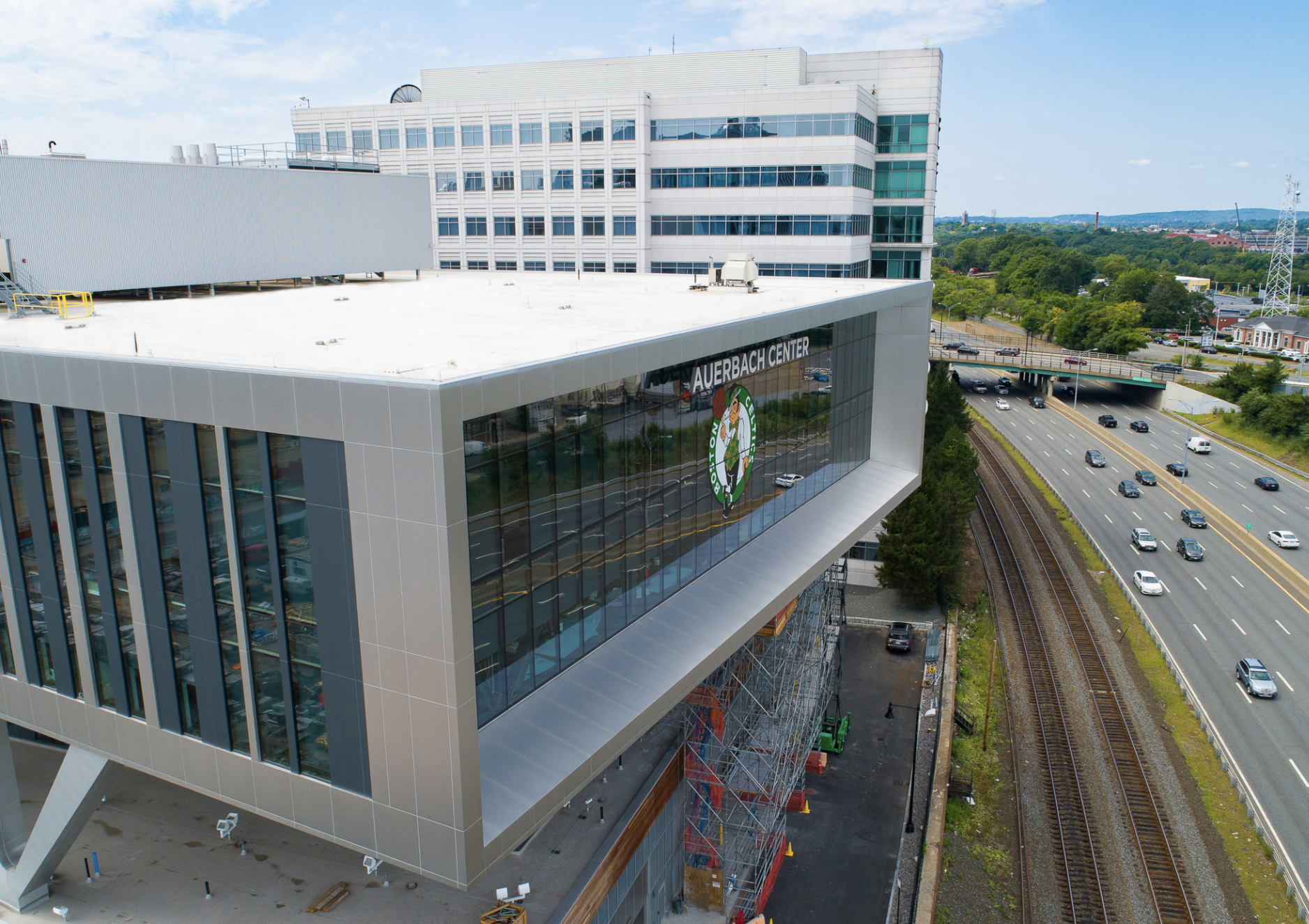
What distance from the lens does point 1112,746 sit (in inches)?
1528

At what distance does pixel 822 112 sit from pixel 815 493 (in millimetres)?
26674

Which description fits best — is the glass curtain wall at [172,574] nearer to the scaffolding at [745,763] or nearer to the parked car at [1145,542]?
the scaffolding at [745,763]

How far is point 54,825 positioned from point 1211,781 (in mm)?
39802

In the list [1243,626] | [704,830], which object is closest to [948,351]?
[1243,626]

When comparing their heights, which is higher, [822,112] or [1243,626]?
[822,112]

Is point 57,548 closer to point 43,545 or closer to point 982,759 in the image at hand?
point 43,545

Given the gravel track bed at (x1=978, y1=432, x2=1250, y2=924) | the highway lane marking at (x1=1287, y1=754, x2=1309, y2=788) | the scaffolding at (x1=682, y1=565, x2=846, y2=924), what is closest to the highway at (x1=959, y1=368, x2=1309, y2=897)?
the highway lane marking at (x1=1287, y1=754, x2=1309, y2=788)

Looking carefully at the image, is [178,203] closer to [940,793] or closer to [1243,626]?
[940,793]

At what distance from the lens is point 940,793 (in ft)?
115

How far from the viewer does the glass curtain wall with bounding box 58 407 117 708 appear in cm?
1728

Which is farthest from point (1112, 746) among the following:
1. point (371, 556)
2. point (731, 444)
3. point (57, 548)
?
point (57, 548)

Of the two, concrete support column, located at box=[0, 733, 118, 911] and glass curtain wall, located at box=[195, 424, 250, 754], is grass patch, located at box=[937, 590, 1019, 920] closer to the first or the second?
glass curtain wall, located at box=[195, 424, 250, 754]

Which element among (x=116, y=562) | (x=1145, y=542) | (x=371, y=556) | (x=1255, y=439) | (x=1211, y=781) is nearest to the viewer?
(x=371, y=556)

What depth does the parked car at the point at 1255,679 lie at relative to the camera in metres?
42.3
